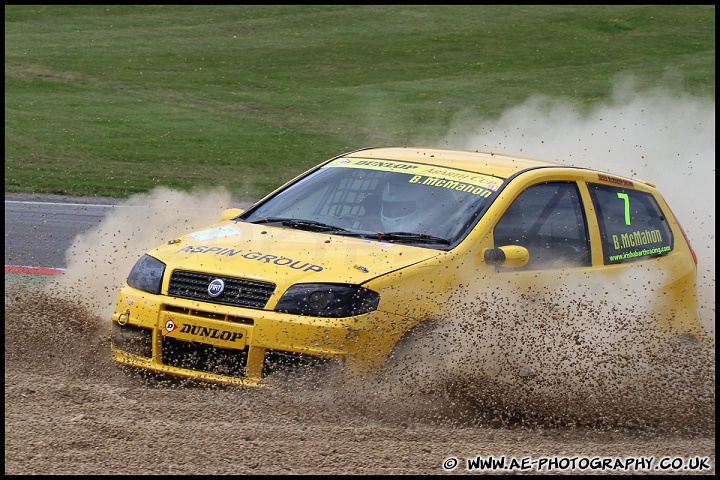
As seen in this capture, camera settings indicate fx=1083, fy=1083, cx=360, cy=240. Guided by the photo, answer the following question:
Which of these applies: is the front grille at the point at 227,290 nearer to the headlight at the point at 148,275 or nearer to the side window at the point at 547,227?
the headlight at the point at 148,275

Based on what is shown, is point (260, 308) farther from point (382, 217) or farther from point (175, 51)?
point (175, 51)

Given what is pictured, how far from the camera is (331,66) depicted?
1271 inches

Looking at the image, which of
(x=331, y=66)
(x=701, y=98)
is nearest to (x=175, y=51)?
(x=331, y=66)

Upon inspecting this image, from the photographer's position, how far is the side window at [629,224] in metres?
6.95

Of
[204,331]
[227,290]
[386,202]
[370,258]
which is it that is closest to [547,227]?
[386,202]

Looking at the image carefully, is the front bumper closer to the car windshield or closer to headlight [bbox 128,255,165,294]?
headlight [bbox 128,255,165,294]

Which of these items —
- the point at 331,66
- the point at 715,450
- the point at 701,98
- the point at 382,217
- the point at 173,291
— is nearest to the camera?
the point at 715,450

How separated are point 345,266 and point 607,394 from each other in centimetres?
158

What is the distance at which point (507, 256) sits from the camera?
616 centimetres

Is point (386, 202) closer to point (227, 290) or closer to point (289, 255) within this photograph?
point (289, 255)

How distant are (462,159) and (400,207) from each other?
843 millimetres

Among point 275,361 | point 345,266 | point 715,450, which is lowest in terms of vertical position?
point 715,450

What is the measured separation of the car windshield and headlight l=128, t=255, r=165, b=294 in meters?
0.94

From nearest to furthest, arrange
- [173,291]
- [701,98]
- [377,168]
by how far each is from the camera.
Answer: [173,291] → [377,168] → [701,98]
